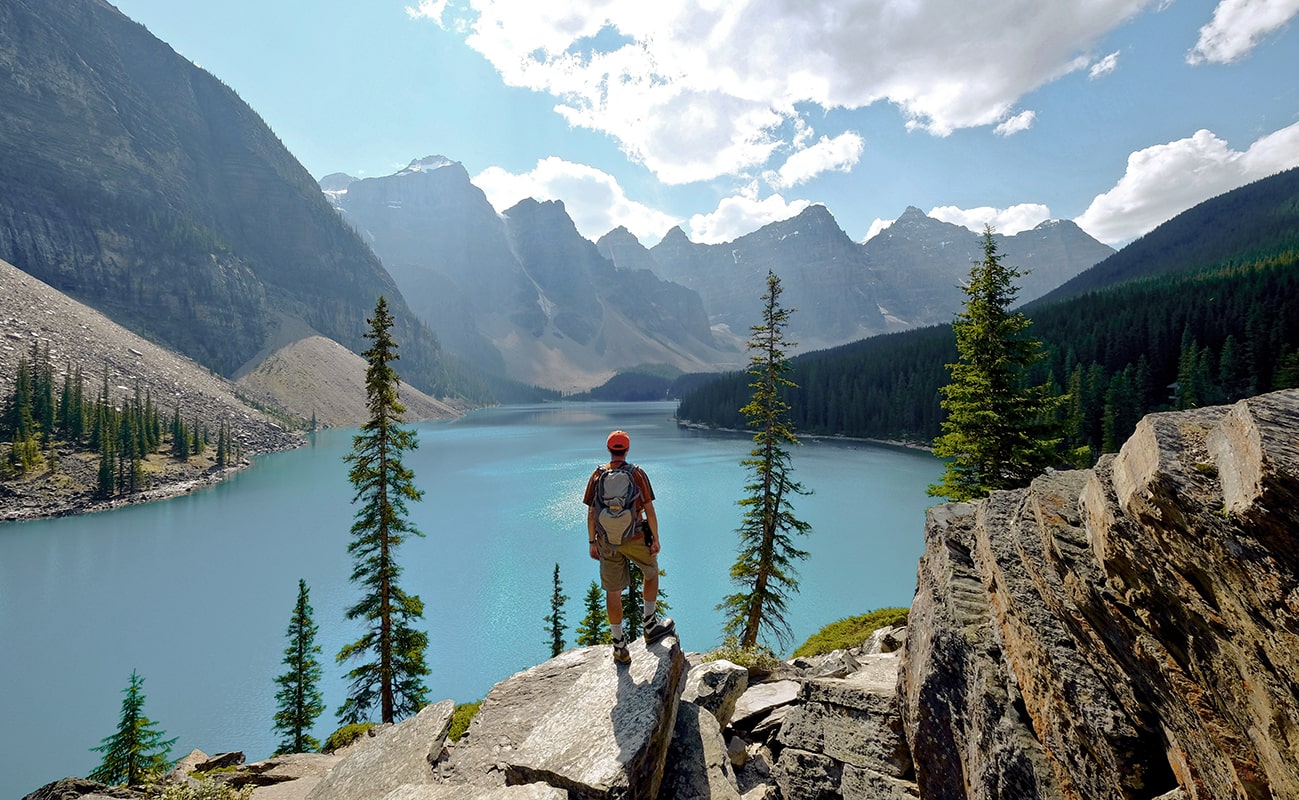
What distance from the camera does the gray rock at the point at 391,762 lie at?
24.7 ft

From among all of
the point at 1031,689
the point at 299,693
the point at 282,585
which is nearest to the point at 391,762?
the point at 1031,689

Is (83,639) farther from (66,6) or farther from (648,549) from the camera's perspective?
(66,6)

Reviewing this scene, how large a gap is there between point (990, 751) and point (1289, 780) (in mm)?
2773

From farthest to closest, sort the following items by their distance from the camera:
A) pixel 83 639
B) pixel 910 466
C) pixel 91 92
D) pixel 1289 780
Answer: pixel 91 92 < pixel 910 466 < pixel 83 639 < pixel 1289 780

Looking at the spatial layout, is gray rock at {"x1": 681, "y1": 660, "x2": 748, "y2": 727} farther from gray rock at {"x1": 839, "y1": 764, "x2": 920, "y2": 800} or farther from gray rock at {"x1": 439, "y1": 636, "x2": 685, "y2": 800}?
gray rock at {"x1": 839, "y1": 764, "x2": 920, "y2": 800}

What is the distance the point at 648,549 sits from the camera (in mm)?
8344

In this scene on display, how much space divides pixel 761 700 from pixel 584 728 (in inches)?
190

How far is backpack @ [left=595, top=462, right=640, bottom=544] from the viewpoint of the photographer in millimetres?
8062

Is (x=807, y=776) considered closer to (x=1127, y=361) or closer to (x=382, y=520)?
(x=382, y=520)

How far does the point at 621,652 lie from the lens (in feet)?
27.4

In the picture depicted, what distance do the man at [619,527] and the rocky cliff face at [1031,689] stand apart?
88 centimetres

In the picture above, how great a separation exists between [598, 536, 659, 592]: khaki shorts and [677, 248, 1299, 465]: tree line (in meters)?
40.4

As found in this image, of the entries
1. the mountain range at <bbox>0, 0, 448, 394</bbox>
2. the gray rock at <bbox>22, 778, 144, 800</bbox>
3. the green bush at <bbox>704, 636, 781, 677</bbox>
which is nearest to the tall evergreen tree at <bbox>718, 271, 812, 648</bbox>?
the green bush at <bbox>704, 636, 781, 677</bbox>

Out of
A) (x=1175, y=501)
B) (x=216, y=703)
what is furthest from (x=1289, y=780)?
(x=216, y=703)
